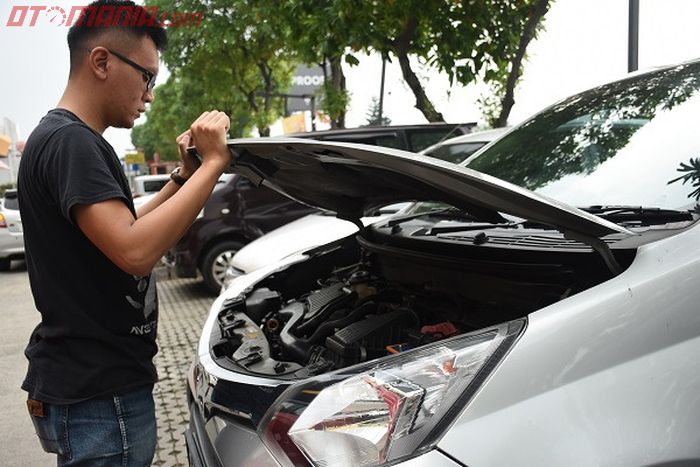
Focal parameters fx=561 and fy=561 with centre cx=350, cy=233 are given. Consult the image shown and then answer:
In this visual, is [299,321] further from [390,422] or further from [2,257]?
[2,257]

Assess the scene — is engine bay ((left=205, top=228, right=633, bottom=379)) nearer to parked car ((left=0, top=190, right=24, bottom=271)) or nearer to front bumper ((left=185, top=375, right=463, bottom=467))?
front bumper ((left=185, top=375, right=463, bottom=467))

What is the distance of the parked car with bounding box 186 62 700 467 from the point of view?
49.4 inches

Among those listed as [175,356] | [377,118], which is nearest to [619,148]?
[175,356]

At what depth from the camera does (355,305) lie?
2252 mm

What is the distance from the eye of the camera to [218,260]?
23.0 feet

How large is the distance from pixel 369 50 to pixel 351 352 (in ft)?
19.8

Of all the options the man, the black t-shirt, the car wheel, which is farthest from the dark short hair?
the car wheel

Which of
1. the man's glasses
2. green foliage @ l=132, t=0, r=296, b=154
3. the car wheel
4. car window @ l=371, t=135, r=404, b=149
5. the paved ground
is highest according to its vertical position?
green foliage @ l=132, t=0, r=296, b=154

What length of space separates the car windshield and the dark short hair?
Result: 5.13 ft

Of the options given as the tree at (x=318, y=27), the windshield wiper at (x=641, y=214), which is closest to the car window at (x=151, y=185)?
the tree at (x=318, y=27)

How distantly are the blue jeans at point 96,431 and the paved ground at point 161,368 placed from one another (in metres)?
1.70

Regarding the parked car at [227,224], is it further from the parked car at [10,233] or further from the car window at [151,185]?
the car window at [151,185]

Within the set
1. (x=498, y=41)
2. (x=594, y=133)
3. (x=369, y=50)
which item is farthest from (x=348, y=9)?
(x=594, y=133)

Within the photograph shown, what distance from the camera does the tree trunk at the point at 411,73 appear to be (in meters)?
7.07
